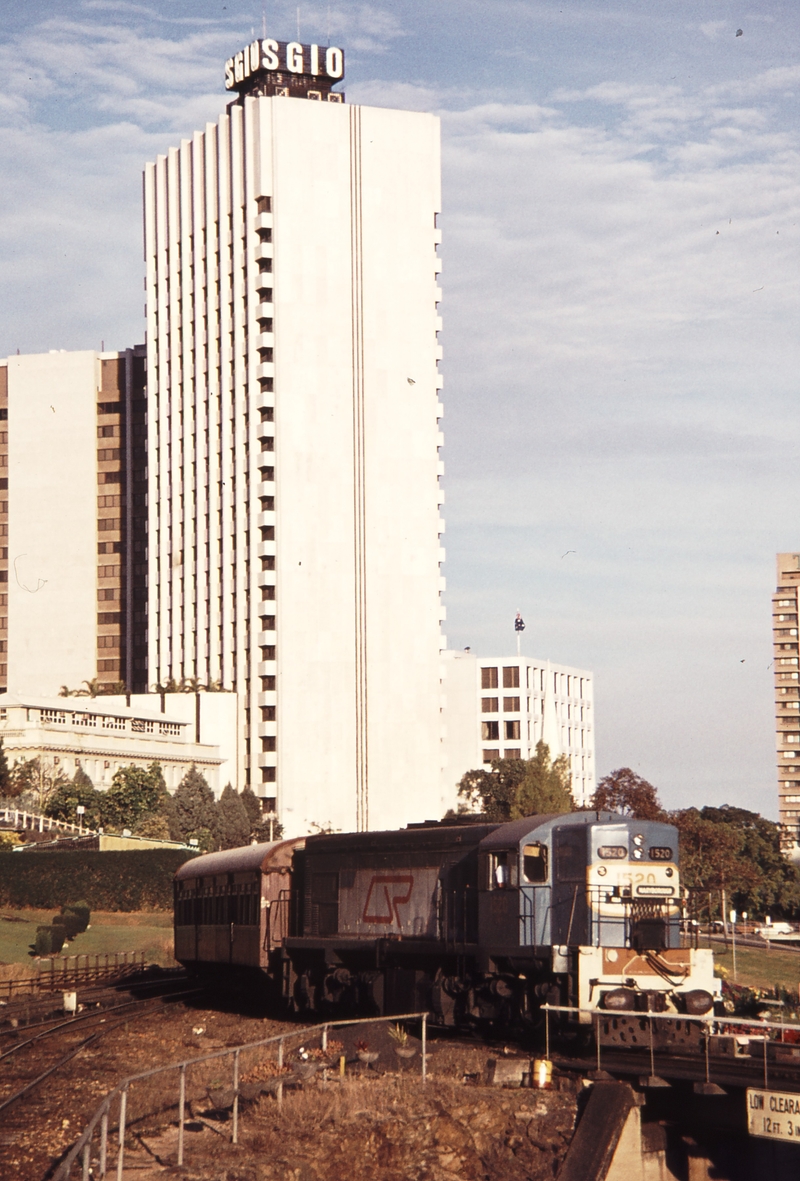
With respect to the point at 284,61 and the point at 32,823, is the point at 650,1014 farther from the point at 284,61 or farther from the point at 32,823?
the point at 284,61

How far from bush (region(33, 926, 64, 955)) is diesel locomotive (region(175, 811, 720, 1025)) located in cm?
3191

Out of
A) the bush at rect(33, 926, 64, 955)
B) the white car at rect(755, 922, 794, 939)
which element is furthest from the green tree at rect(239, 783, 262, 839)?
the bush at rect(33, 926, 64, 955)

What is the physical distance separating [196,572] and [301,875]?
11048 centimetres

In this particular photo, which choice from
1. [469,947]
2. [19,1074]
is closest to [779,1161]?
[469,947]

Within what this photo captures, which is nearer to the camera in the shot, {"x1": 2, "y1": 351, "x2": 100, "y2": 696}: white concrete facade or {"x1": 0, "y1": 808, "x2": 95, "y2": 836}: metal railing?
{"x1": 0, "y1": 808, "x2": 95, "y2": 836}: metal railing

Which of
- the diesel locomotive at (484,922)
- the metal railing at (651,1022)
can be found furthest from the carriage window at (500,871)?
the metal railing at (651,1022)

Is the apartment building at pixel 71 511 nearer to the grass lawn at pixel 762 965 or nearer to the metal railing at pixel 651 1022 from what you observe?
the grass lawn at pixel 762 965

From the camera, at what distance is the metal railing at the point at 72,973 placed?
54.5 metres

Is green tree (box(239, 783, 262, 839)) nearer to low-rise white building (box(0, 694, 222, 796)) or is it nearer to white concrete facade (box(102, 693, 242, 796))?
white concrete facade (box(102, 693, 242, 796))

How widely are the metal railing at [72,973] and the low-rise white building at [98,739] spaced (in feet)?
160

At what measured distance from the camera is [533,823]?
31922mm

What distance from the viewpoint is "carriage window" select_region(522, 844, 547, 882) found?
31.4 m

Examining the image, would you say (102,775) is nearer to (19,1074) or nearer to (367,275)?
(367,275)

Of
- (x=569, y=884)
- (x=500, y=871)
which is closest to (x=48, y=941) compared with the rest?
(x=500, y=871)
